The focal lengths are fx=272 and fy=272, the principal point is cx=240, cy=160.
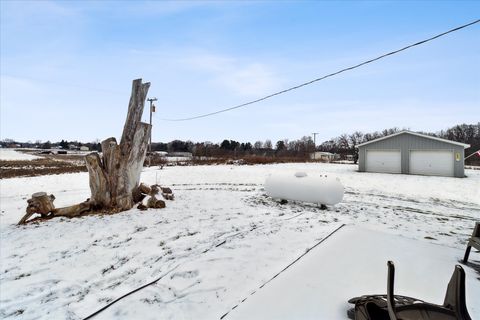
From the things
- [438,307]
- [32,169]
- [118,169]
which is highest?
[118,169]

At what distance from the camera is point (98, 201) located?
796 centimetres

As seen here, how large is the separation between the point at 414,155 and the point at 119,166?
2081 cm

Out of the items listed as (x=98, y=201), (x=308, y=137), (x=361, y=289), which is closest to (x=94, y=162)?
(x=98, y=201)

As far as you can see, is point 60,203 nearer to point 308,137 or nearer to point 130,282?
point 130,282

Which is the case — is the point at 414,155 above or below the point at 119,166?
above

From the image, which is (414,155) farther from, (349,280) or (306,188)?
(349,280)

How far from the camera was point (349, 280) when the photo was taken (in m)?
3.48

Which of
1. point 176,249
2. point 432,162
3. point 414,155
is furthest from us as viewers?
point 414,155

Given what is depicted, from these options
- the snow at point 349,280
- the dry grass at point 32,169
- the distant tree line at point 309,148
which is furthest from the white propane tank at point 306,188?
the distant tree line at point 309,148

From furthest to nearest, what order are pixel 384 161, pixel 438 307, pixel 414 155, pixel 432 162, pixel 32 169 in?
pixel 32 169, pixel 384 161, pixel 414 155, pixel 432 162, pixel 438 307

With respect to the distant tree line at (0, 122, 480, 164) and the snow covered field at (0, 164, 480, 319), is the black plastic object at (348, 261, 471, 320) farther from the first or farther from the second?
the distant tree line at (0, 122, 480, 164)

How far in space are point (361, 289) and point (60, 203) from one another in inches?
385

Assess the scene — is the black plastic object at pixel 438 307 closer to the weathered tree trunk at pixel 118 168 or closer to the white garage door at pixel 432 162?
the weathered tree trunk at pixel 118 168

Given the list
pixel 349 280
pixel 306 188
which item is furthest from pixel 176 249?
pixel 306 188
